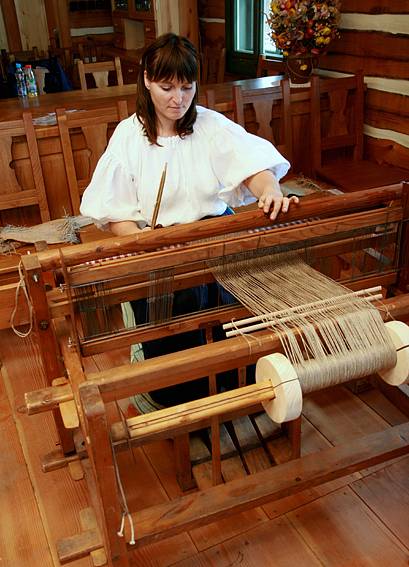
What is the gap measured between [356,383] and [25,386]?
4.45ft

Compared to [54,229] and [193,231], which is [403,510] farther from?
[54,229]

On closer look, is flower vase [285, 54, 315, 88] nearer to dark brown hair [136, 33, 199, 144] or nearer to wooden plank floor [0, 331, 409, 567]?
dark brown hair [136, 33, 199, 144]

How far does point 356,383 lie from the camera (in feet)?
6.95

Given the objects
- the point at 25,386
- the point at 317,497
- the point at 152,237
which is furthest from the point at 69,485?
the point at 152,237

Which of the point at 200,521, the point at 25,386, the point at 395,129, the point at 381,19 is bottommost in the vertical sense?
the point at 25,386

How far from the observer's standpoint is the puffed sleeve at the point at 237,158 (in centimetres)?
177

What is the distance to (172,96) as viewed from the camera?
162cm

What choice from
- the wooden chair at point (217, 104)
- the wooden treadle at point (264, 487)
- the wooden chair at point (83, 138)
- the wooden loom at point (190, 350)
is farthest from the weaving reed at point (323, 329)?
the wooden chair at point (217, 104)

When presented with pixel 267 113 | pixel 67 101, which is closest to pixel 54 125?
pixel 67 101

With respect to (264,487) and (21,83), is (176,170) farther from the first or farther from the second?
(21,83)

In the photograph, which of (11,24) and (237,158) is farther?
(11,24)

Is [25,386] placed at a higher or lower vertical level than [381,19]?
lower

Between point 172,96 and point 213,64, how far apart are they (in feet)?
10.8

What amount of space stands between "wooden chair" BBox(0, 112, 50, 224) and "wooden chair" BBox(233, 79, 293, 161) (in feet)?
3.40
